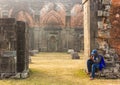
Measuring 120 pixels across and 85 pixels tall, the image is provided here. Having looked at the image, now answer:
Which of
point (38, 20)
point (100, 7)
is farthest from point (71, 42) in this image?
point (100, 7)

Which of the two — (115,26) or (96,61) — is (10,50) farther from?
(115,26)

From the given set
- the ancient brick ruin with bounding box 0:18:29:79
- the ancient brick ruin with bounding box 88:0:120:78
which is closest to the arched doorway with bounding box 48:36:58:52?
the ancient brick ruin with bounding box 88:0:120:78

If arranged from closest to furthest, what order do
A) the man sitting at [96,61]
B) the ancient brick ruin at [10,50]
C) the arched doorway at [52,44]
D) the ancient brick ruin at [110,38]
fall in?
the ancient brick ruin at [10,50]
the man sitting at [96,61]
the ancient brick ruin at [110,38]
the arched doorway at [52,44]

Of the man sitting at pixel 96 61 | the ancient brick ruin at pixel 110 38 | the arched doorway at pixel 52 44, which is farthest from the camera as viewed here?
the arched doorway at pixel 52 44

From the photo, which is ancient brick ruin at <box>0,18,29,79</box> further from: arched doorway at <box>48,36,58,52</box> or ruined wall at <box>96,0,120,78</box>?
arched doorway at <box>48,36,58,52</box>

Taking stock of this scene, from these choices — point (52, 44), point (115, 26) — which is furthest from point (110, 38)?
point (52, 44)

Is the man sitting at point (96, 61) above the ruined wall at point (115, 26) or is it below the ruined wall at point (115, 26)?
below

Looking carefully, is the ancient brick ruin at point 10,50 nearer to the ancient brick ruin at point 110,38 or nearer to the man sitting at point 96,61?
the man sitting at point 96,61

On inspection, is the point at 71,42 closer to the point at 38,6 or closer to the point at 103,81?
the point at 38,6

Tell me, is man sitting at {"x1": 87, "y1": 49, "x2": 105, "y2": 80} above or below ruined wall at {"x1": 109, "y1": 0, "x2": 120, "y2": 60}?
below

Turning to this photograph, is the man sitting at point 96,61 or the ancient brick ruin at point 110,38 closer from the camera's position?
the man sitting at point 96,61

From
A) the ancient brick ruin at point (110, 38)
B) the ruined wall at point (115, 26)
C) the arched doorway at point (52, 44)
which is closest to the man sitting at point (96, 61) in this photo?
the ancient brick ruin at point (110, 38)

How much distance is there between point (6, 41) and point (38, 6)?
940 inches

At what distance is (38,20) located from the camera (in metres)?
32.7
